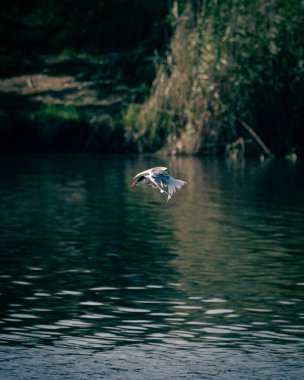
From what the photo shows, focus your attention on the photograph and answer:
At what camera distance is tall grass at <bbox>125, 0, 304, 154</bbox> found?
1559 inches

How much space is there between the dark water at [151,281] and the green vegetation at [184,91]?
7.63 metres

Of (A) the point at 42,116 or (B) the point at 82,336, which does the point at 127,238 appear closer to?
(B) the point at 82,336

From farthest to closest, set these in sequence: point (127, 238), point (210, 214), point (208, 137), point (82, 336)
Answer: point (208, 137) → point (210, 214) → point (127, 238) → point (82, 336)

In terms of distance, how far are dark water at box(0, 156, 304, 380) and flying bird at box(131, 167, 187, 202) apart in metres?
1.45

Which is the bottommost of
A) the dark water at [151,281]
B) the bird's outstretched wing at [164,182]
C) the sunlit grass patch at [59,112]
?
the dark water at [151,281]

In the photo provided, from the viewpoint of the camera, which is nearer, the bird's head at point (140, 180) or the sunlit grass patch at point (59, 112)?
the bird's head at point (140, 180)

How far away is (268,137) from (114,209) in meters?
14.3

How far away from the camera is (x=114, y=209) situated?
27.4m

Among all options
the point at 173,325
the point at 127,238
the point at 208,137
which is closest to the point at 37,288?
the point at 173,325

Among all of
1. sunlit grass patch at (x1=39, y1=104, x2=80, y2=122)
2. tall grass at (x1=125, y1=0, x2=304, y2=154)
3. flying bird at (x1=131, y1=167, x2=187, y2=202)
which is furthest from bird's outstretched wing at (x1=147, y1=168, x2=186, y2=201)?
sunlit grass patch at (x1=39, y1=104, x2=80, y2=122)

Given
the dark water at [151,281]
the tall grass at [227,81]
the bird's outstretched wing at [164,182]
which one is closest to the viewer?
the dark water at [151,281]

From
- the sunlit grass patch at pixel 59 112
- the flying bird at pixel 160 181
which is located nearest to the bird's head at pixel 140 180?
the flying bird at pixel 160 181

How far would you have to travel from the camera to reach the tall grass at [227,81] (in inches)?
1559

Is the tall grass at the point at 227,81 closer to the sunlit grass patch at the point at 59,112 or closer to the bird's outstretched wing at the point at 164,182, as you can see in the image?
the sunlit grass patch at the point at 59,112
